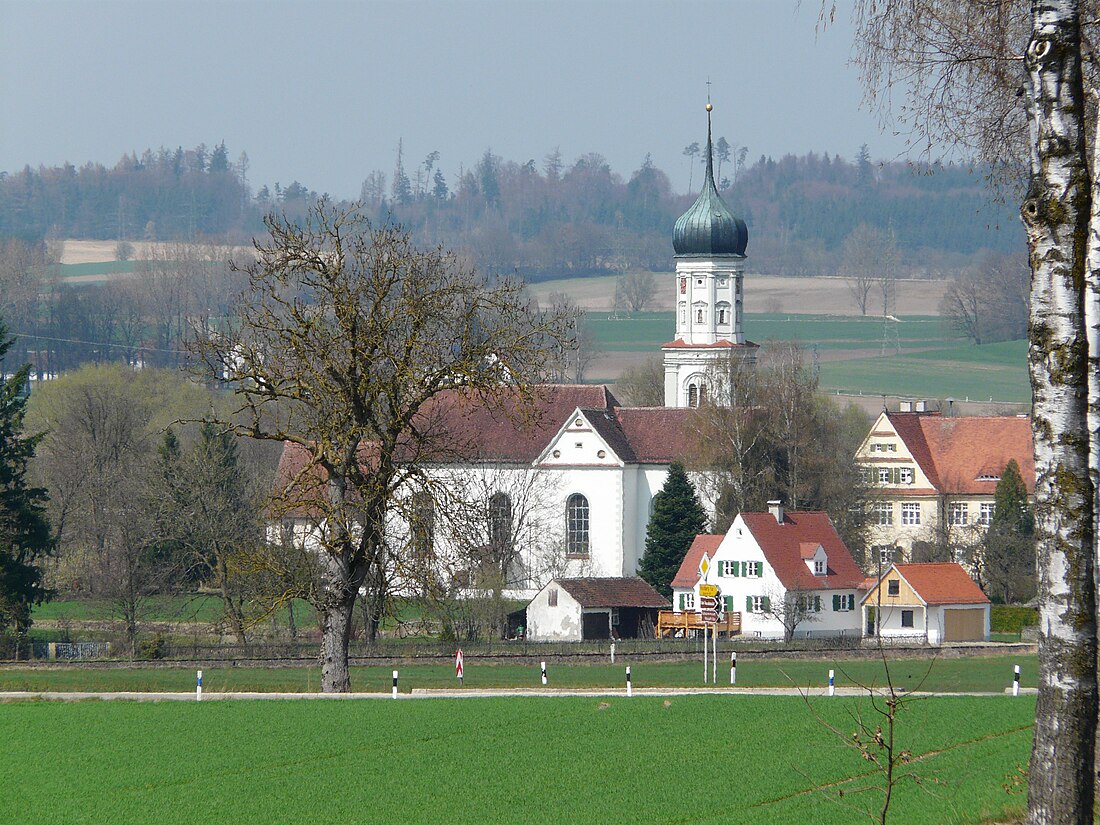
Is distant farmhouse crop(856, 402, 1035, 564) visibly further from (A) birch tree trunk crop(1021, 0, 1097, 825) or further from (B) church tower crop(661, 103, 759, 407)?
(A) birch tree trunk crop(1021, 0, 1097, 825)

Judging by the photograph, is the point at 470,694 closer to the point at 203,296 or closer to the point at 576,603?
the point at 576,603

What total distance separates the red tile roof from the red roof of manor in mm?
21295

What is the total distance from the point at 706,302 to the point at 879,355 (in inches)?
3452

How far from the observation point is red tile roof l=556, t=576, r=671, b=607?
56562 millimetres

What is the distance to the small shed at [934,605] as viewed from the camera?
54.7 m

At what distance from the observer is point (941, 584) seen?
55.5m

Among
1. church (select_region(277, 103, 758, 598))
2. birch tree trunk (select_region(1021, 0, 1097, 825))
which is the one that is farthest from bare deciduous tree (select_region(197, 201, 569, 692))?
church (select_region(277, 103, 758, 598))

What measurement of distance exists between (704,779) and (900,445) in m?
62.0

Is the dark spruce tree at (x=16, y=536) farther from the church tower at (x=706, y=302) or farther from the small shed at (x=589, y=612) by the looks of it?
the church tower at (x=706, y=302)

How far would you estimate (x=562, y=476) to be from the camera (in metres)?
70.8

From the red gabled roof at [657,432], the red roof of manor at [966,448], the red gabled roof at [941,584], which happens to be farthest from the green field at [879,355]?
the red gabled roof at [941,584]

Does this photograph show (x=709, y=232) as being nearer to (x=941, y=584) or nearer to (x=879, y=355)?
(x=941, y=584)

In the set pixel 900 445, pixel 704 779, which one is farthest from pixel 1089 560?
pixel 900 445

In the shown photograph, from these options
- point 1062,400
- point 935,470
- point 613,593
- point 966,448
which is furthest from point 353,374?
point 966,448
